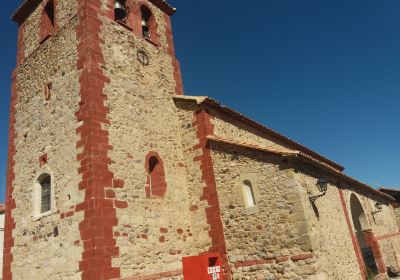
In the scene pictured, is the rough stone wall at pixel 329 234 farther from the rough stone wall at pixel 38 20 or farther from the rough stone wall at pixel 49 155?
the rough stone wall at pixel 38 20

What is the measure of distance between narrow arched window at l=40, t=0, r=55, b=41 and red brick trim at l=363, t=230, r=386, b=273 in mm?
15827

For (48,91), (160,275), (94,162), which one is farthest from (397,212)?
(48,91)

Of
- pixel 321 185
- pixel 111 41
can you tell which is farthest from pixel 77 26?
pixel 321 185

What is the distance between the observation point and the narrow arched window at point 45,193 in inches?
401

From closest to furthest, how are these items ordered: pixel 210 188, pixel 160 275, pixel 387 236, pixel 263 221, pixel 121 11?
pixel 160 275 → pixel 263 221 → pixel 210 188 → pixel 121 11 → pixel 387 236

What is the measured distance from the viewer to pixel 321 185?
33.3ft

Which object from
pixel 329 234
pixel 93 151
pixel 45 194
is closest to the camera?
pixel 93 151

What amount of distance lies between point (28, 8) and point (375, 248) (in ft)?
58.4

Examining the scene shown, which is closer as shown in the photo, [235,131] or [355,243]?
[355,243]

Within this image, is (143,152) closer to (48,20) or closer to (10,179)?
(10,179)

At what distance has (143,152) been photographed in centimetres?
1056

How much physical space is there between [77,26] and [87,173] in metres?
5.02

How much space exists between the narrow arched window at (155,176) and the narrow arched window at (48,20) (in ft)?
20.2

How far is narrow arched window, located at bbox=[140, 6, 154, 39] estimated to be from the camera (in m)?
13.5
